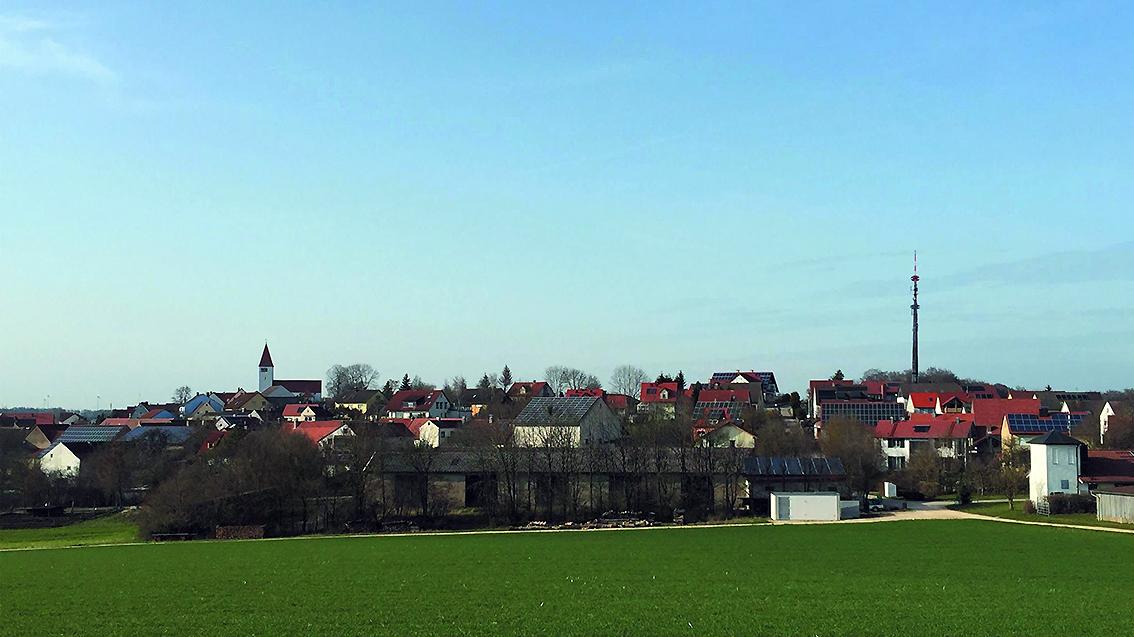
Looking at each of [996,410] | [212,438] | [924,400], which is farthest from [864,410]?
[212,438]

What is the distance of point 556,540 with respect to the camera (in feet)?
158

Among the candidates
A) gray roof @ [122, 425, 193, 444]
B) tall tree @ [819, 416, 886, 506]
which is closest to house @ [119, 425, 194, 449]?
gray roof @ [122, 425, 193, 444]

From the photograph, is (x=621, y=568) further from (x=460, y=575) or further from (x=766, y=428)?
(x=766, y=428)

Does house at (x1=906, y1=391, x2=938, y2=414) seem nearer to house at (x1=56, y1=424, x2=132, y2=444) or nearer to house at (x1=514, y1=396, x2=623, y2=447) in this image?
house at (x1=514, y1=396, x2=623, y2=447)

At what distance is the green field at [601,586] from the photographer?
22.5 metres

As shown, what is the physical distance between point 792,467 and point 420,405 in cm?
9677

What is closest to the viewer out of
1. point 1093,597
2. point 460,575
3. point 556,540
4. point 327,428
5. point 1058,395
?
point 1093,597

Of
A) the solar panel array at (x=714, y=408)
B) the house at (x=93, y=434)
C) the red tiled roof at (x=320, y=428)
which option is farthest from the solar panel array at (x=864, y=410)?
the house at (x=93, y=434)

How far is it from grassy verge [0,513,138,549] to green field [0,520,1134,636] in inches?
351

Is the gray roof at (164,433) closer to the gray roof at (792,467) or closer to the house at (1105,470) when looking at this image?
the gray roof at (792,467)

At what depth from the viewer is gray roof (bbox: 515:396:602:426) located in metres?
85.1

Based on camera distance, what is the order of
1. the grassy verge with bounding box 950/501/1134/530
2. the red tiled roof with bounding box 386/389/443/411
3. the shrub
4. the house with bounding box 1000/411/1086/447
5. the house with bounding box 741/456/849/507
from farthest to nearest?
the red tiled roof with bounding box 386/389/443/411 → the house with bounding box 1000/411/1086/447 → the house with bounding box 741/456/849/507 → the shrub → the grassy verge with bounding box 950/501/1134/530

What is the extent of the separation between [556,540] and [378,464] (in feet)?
68.6

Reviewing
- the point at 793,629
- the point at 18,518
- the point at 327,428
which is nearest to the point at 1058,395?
the point at 327,428
